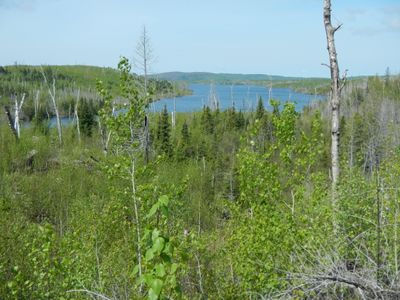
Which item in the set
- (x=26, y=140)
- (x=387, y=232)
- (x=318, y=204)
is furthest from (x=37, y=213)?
(x=387, y=232)

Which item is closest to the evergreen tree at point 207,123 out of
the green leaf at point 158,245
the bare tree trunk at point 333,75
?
the bare tree trunk at point 333,75

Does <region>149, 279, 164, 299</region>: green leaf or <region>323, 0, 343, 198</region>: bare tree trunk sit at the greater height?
<region>323, 0, 343, 198</region>: bare tree trunk

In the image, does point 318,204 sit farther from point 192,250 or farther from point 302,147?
point 192,250

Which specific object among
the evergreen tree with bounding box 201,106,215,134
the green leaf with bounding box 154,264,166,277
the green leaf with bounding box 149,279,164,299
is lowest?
the evergreen tree with bounding box 201,106,215,134

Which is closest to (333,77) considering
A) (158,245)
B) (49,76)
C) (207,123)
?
(158,245)

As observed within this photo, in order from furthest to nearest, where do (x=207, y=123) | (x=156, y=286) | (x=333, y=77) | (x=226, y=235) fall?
(x=207, y=123)
(x=226, y=235)
(x=333, y=77)
(x=156, y=286)

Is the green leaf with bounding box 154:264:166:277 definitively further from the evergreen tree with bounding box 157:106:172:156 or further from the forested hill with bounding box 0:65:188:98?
the forested hill with bounding box 0:65:188:98

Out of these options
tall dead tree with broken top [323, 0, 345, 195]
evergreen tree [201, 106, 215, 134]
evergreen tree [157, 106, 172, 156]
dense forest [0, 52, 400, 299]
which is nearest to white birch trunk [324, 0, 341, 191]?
tall dead tree with broken top [323, 0, 345, 195]

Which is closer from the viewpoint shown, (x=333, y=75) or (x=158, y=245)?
(x=158, y=245)

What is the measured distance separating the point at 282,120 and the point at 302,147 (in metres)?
0.66

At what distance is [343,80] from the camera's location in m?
9.95

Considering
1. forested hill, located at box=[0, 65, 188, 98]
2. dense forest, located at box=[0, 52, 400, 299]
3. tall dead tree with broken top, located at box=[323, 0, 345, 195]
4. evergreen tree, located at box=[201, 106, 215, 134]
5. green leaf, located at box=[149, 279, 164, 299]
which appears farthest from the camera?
forested hill, located at box=[0, 65, 188, 98]

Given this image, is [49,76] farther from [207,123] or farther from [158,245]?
[158,245]

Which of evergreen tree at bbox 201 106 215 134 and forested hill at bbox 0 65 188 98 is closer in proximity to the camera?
evergreen tree at bbox 201 106 215 134
